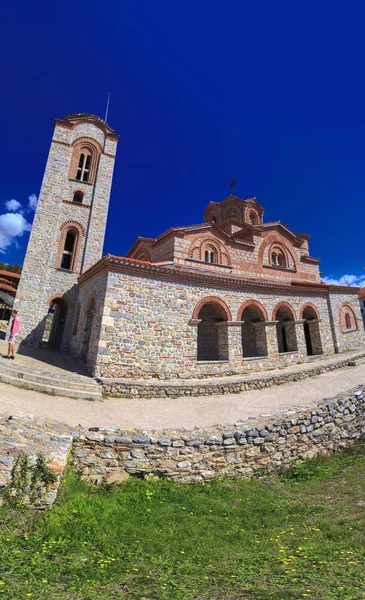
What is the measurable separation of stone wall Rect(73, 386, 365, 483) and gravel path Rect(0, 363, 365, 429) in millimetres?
970

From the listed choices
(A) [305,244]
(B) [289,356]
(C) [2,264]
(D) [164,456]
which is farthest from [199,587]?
(C) [2,264]

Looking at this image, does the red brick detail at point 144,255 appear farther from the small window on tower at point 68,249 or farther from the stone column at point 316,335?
the stone column at point 316,335

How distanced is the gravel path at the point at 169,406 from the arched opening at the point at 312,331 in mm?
5673

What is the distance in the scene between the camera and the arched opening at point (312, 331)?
1803 centimetres

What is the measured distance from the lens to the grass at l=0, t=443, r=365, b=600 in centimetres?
266

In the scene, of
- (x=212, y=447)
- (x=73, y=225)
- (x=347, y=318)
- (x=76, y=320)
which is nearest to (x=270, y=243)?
(x=347, y=318)

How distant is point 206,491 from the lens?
5.73 m

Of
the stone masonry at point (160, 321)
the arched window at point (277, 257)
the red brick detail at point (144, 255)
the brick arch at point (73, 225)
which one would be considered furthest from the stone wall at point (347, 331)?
the brick arch at point (73, 225)

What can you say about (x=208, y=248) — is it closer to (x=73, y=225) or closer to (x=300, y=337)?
(x=300, y=337)

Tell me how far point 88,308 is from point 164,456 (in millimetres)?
9295

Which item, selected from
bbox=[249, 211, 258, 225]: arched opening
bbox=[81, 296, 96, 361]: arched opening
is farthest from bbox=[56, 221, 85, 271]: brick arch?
bbox=[249, 211, 258, 225]: arched opening

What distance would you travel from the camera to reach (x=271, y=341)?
15.4m

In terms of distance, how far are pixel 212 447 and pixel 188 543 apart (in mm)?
2576

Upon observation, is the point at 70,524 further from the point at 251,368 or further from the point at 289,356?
the point at 289,356
